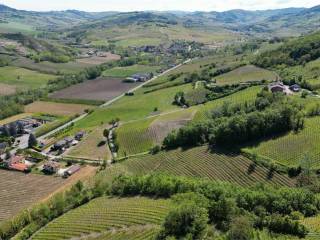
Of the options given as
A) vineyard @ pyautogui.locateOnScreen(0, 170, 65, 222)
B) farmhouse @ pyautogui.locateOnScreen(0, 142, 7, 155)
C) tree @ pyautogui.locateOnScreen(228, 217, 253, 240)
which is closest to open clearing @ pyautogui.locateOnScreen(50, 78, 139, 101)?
farmhouse @ pyautogui.locateOnScreen(0, 142, 7, 155)

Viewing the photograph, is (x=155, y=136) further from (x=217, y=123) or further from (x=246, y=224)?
(x=246, y=224)

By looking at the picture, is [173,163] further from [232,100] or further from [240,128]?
[232,100]

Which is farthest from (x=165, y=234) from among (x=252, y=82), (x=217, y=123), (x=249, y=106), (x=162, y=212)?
(x=252, y=82)

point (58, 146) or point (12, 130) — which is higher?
point (58, 146)

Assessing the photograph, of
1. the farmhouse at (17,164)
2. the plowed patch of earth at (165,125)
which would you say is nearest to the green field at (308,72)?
the plowed patch of earth at (165,125)

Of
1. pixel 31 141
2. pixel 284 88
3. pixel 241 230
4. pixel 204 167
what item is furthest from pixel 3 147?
pixel 241 230

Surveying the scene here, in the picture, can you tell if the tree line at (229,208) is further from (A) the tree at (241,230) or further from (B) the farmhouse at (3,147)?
(B) the farmhouse at (3,147)
